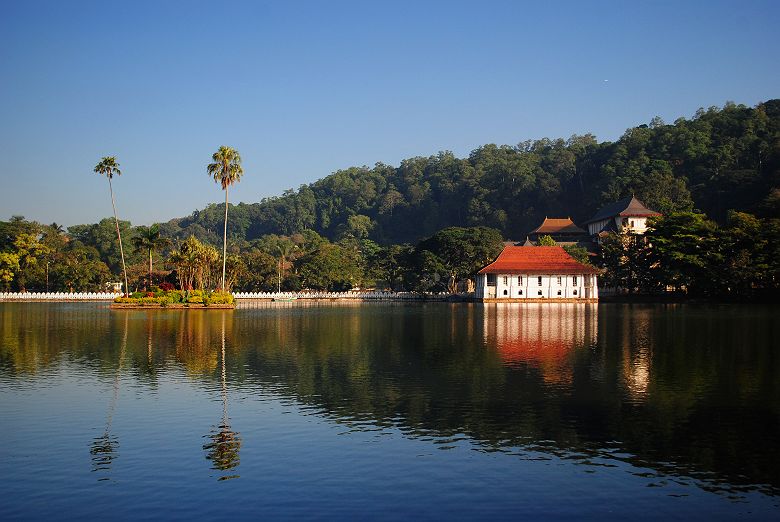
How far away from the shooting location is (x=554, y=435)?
16.9m

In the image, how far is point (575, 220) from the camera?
158m

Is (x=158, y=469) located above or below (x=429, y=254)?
below

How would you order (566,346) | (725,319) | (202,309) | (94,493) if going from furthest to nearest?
(202,309)
(725,319)
(566,346)
(94,493)

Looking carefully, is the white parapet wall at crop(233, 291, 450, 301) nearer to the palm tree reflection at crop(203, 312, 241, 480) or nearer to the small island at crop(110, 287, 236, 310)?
the small island at crop(110, 287, 236, 310)

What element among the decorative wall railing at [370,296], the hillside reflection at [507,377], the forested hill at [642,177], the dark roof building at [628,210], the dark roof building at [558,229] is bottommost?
the hillside reflection at [507,377]

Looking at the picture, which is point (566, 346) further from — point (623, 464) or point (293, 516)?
point (293, 516)

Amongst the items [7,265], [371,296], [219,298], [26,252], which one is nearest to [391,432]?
[219,298]

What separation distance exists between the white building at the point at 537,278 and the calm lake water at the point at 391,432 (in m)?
56.2

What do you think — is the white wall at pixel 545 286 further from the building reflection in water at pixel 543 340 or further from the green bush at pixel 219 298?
the building reflection in water at pixel 543 340

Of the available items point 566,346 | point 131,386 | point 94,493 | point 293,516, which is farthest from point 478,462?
point 566,346

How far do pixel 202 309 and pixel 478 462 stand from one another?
197ft

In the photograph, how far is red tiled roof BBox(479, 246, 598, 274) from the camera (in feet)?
298

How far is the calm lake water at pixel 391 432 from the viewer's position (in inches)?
494

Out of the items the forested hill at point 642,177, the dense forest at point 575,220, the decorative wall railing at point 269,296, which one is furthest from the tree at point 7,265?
the forested hill at point 642,177
